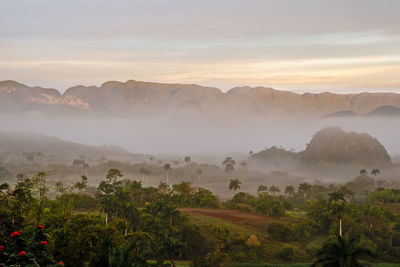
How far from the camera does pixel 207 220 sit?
107062 mm

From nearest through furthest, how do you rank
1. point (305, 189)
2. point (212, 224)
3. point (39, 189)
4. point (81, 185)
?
point (39, 189) < point (81, 185) < point (212, 224) < point (305, 189)

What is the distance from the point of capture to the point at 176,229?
7806cm

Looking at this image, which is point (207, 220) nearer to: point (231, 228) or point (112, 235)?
point (231, 228)

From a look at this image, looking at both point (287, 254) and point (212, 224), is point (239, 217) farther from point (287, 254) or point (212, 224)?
point (287, 254)

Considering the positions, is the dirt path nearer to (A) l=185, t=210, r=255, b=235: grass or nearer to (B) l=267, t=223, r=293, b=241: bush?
(A) l=185, t=210, r=255, b=235: grass

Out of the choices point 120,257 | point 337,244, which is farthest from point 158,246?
point 120,257

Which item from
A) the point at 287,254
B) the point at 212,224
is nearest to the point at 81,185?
the point at 212,224

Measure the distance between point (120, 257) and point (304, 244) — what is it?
73.9m

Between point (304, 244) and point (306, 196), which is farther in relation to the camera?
point (306, 196)

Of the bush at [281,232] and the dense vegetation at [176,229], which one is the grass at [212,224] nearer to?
the dense vegetation at [176,229]

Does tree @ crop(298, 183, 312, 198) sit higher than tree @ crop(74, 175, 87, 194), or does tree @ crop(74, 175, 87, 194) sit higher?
tree @ crop(74, 175, 87, 194)

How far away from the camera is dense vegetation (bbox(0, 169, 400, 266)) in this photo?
30.9 m

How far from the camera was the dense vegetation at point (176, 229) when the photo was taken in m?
30.9

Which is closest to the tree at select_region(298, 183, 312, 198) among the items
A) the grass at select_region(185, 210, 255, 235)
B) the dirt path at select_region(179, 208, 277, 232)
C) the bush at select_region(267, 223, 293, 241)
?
the dirt path at select_region(179, 208, 277, 232)
